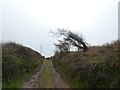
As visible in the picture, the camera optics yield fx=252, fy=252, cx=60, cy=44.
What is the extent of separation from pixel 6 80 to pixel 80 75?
658 cm

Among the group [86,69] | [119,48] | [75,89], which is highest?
[119,48]

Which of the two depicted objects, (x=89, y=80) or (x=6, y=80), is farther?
(x=6, y=80)

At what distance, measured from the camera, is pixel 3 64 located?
23.9 m

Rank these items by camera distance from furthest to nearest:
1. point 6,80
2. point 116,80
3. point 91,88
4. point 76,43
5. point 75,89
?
point 76,43
point 6,80
point 75,89
point 91,88
point 116,80

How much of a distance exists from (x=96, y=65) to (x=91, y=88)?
7.67ft

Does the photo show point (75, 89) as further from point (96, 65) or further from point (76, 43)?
point (76, 43)

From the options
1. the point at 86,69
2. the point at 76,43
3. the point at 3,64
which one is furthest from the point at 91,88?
the point at 76,43

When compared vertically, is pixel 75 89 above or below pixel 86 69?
below

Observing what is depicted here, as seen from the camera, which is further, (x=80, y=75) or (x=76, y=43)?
(x=76, y=43)

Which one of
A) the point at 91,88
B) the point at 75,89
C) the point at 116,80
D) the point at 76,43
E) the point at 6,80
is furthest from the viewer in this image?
the point at 76,43

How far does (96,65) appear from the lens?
64.5 feet

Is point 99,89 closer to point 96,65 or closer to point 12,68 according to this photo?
point 96,65

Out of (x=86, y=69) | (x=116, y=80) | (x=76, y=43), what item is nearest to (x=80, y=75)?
(x=86, y=69)

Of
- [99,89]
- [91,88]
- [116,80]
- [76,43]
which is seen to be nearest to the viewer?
[116,80]
